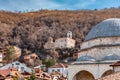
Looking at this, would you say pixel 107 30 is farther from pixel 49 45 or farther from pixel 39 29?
pixel 39 29

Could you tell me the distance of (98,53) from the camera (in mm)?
→ 23484

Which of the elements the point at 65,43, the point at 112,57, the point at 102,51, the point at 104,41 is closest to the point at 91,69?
the point at 102,51

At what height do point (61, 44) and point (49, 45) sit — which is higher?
point (61, 44)

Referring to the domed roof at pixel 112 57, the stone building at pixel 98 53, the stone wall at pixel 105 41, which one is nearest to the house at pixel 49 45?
the stone building at pixel 98 53

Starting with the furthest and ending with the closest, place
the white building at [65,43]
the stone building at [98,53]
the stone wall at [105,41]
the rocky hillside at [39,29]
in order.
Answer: the rocky hillside at [39,29]
the white building at [65,43]
the stone wall at [105,41]
the stone building at [98,53]

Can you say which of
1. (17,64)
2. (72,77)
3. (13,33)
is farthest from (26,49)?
(72,77)

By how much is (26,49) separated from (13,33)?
45.0 ft

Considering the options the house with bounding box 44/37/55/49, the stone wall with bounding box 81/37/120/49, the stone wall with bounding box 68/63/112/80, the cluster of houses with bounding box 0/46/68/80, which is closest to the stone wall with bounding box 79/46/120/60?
the stone wall with bounding box 81/37/120/49

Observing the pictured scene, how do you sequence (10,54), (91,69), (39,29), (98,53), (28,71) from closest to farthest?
(91,69) < (98,53) < (28,71) < (10,54) < (39,29)

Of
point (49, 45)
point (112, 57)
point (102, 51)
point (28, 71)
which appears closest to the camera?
point (112, 57)

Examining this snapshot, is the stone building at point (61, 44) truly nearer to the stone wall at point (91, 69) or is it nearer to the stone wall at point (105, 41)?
the stone wall at point (105, 41)

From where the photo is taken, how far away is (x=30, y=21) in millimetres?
93500

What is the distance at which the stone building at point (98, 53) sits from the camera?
22.4 m

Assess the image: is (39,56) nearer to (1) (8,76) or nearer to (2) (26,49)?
(2) (26,49)
